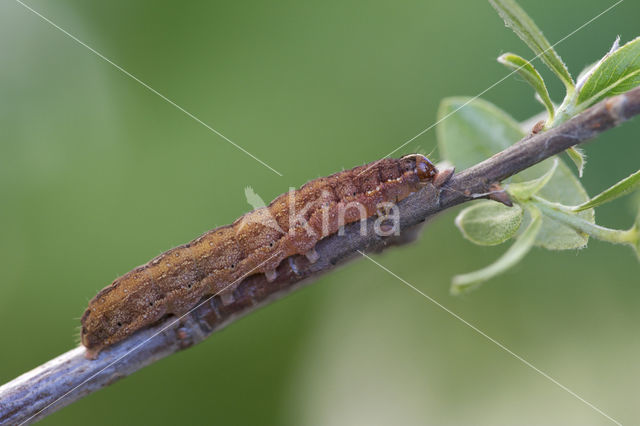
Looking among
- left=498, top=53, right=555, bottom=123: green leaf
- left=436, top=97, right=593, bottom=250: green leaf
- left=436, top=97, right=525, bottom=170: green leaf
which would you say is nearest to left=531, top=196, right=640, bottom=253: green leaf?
left=498, top=53, right=555, bottom=123: green leaf

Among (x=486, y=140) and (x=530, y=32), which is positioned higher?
(x=530, y=32)

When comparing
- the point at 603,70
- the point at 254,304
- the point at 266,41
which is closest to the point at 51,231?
the point at 266,41

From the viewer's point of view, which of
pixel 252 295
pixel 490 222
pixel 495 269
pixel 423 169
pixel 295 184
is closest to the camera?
pixel 495 269

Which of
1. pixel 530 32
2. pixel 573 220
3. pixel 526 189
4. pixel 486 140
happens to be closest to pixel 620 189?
pixel 573 220

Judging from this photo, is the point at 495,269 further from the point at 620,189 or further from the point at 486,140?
the point at 486,140

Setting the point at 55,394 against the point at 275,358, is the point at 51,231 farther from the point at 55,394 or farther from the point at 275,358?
the point at 55,394
